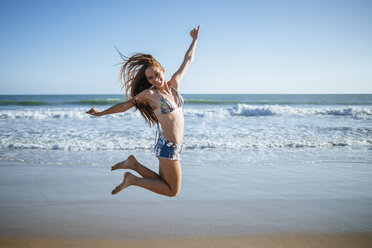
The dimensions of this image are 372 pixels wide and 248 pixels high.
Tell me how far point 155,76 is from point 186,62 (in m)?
0.72

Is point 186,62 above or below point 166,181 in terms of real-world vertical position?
above

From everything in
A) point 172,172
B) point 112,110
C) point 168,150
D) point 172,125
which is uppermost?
point 112,110

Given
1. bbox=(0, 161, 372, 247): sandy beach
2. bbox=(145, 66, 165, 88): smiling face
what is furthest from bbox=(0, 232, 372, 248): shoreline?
bbox=(145, 66, 165, 88): smiling face

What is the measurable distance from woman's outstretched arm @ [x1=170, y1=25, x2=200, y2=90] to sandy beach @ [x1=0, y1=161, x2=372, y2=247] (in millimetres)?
1794

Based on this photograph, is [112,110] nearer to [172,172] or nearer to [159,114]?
[159,114]

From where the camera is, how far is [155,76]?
3.54m

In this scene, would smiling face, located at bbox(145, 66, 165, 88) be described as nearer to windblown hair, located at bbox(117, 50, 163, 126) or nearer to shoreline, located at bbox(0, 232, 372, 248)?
windblown hair, located at bbox(117, 50, 163, 126)

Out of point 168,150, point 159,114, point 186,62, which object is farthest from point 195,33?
point 168,150

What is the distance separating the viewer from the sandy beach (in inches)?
140

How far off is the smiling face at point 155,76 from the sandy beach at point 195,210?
69.5 inches

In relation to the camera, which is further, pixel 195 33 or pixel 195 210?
pixel 195 210

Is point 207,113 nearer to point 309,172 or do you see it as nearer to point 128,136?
point 128,136

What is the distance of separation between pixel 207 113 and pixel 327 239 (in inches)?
719

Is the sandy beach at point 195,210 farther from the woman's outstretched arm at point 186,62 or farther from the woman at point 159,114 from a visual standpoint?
the woman's outstretched arm at point 186,62
